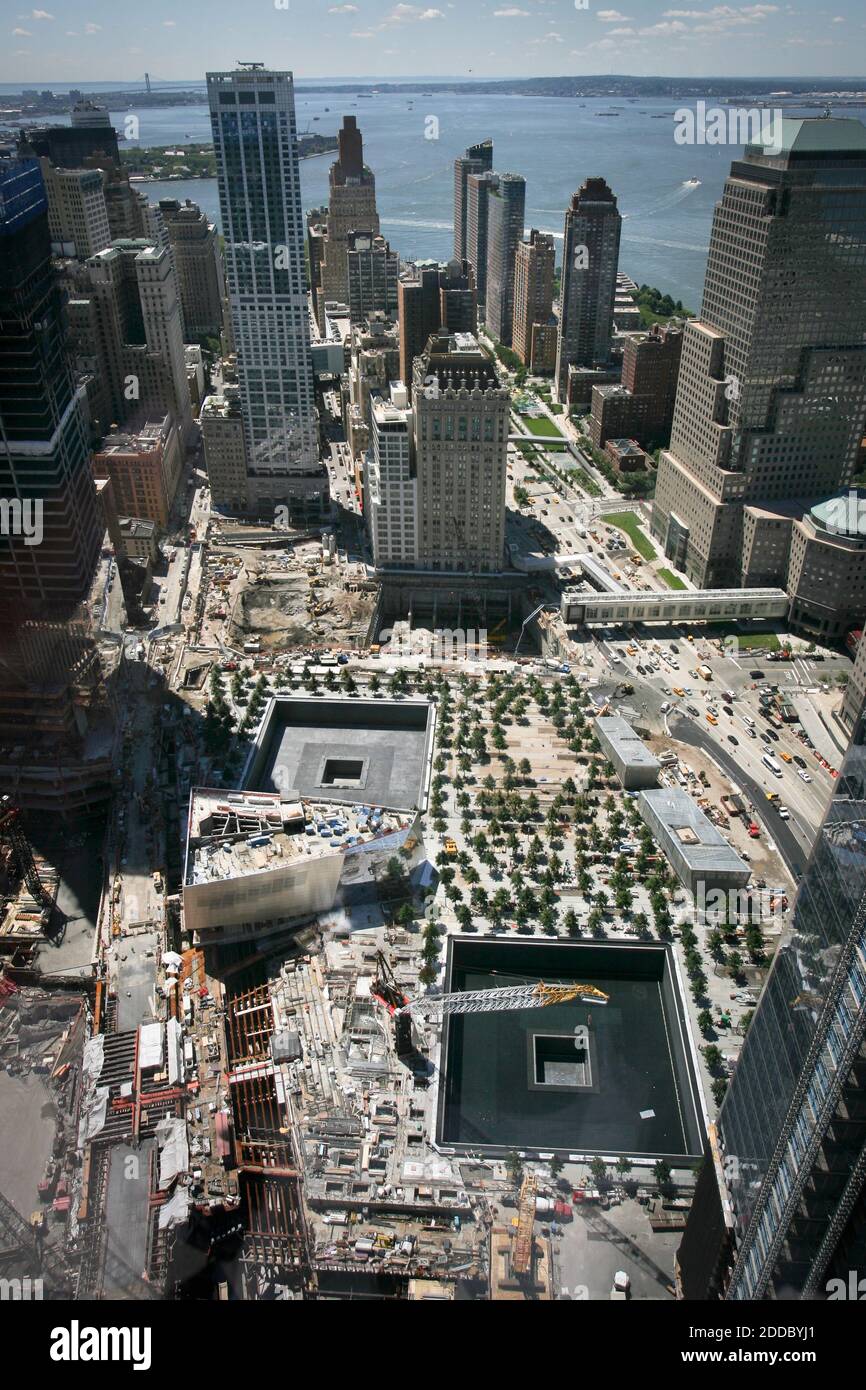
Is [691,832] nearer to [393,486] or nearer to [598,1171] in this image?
[598,1171]

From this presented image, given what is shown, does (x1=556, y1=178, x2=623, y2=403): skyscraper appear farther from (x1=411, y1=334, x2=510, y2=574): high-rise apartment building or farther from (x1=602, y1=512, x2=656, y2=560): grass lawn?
(x1=411, y1=334, x2=510, y2=574): high-rise apartment building

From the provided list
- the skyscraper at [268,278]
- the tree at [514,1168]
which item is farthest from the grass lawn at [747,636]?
the tree at [514,1168]

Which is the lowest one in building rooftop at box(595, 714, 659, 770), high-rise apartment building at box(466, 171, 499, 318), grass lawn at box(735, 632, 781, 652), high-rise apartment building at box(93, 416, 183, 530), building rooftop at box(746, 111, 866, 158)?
grass lawn at box(735, 632, 781, 652)

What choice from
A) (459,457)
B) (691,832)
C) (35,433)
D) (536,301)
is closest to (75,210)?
(459,457)

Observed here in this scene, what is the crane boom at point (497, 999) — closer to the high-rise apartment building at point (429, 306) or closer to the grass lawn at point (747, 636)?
the grass lawn at point (747, 636)

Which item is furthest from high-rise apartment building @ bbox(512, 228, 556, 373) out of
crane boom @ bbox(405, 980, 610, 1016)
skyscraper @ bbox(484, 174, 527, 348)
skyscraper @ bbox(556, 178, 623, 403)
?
crane boom @ bbox(405, 980, 610, 1016)

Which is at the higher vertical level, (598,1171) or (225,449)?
(225,449)
